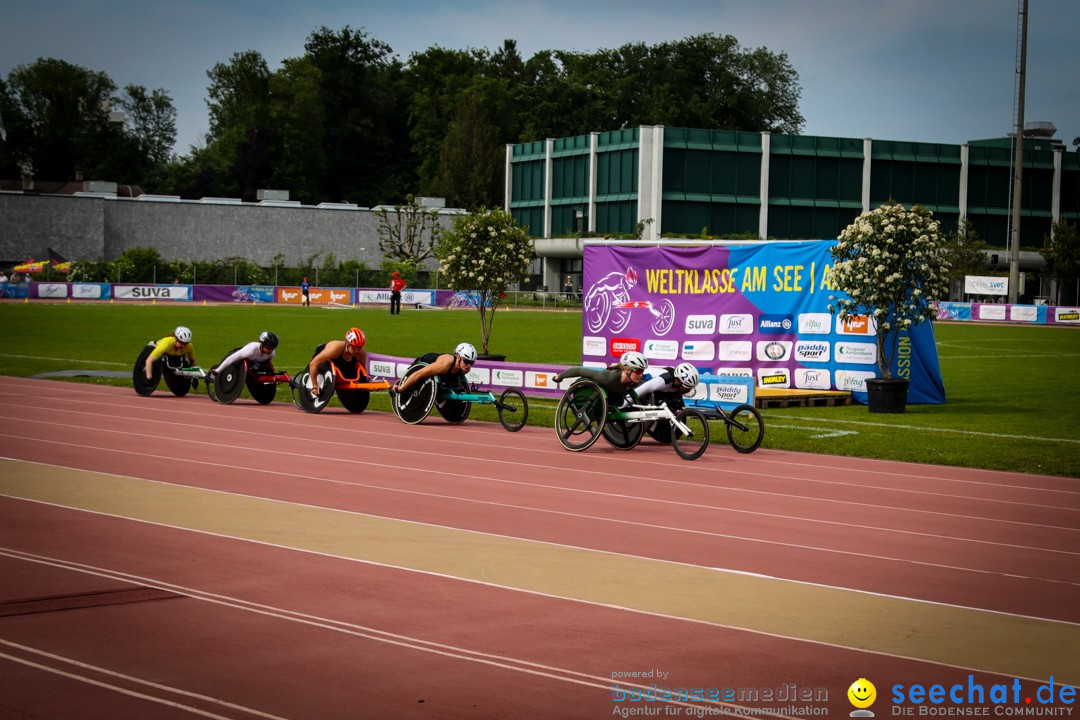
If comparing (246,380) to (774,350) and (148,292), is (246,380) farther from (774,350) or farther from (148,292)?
(148,292)

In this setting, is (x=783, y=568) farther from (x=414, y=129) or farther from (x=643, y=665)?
(x=414, y=129)

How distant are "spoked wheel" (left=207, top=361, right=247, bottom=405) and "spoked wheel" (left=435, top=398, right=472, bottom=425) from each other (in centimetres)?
369

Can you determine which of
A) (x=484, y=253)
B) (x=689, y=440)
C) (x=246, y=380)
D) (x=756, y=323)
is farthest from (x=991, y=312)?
(x=689, y=440)

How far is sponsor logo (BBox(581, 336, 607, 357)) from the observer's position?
24.8 m

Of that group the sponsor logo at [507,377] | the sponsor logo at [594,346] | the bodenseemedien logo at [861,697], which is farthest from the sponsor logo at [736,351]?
the bodenseemedien logo at [861,697]

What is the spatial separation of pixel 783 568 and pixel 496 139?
103869 millimetres

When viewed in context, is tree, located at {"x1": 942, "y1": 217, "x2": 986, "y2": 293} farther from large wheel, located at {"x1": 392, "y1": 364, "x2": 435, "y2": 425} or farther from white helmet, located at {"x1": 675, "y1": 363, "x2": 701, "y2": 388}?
white helmet, located at {"x1": 675, "y1": 363, "x2": 701, "y2": 388}

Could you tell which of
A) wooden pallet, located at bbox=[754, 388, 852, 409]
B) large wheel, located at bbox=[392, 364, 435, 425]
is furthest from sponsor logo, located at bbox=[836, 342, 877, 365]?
large wheel, located at bbox=[392, 364, 435, 425]

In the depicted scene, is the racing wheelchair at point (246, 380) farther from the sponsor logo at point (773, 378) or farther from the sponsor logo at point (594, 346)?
the sponsor logo at point (773, 378)

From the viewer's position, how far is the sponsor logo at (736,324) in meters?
23.3

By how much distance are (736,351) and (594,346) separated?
3043mm

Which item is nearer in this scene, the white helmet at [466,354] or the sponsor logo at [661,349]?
the white helmet at [466,354]

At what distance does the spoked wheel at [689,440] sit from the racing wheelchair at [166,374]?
9925 millimetres

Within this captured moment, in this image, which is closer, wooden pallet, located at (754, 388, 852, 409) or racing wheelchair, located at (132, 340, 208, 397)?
wooden pallet, located at (754, 388, 852, 409)
